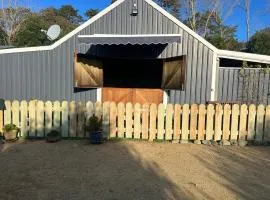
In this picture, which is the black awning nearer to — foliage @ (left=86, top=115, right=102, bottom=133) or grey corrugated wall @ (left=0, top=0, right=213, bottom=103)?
grey corrugated wall @ (left=0, top=0, right=213, bottom=103)

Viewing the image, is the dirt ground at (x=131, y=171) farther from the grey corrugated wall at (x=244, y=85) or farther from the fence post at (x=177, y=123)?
the grey corrugated wall at (x=244, y=85)

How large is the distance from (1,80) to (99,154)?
699 cm

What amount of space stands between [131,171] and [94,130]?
8.49ft

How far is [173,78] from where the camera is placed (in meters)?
12.1

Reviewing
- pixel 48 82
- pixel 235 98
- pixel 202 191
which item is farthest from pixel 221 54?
pixel 202 191

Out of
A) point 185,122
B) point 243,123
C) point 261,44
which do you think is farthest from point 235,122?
point 261,44

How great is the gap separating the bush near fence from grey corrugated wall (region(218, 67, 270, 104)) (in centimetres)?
301

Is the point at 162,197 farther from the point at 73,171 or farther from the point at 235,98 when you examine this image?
the point at 235,98

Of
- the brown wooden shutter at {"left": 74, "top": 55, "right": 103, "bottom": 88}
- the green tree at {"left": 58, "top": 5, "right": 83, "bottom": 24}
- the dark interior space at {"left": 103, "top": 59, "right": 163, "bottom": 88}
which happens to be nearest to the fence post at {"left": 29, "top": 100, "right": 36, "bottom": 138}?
the brown wooden shutter at {"left": 74, "top": 55, "right": 103, "bottom": 88}

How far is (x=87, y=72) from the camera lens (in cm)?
1255

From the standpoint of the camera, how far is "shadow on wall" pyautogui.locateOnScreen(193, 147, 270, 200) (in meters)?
5.64

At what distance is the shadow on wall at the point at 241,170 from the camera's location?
564 centimetres

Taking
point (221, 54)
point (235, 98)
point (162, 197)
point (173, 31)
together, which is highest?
point (173, 31)

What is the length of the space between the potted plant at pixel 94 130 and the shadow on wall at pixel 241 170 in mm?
2526
